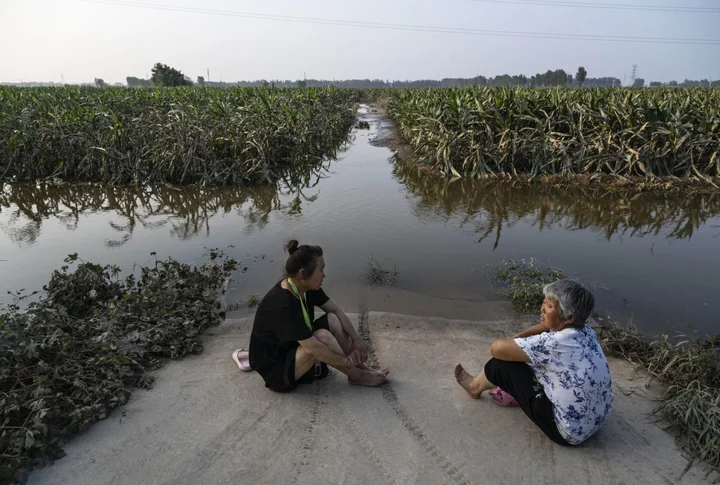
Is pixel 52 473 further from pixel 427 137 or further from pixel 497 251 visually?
pixel 427 137

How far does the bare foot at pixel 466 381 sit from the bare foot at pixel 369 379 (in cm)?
51

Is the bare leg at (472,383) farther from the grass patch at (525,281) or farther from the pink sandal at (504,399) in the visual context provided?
the grass patch at (525,281)

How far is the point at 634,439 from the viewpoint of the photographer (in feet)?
8.50

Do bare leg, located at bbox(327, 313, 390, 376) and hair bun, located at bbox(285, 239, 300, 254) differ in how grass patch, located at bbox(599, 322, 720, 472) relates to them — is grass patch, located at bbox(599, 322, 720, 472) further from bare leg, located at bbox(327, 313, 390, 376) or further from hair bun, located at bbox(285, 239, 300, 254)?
hair bun, located at bbox(285, 239, 300, 254)

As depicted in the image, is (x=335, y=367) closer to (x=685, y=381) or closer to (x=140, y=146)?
(x=685, y=381)

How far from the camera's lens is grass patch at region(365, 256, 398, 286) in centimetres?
495

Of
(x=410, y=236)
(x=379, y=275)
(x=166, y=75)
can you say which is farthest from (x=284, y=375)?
(x=166, y=75)

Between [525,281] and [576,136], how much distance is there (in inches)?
248

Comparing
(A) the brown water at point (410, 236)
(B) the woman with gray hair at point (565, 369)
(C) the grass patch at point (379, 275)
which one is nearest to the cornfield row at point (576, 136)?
(A) the brown water at point (410, 236)

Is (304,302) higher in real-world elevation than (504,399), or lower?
higher

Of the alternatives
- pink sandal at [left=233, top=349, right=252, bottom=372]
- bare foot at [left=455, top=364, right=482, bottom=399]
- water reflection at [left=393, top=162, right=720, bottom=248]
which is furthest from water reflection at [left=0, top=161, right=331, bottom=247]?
bare foot at [left=455, top=364, right=482, bottom=399]

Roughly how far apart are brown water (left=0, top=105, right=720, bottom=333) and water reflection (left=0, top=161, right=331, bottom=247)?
35 mm

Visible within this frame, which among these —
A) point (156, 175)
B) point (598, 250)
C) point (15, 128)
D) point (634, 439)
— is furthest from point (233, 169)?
→ point (634, 439)

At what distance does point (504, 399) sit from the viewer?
9.52 feet
